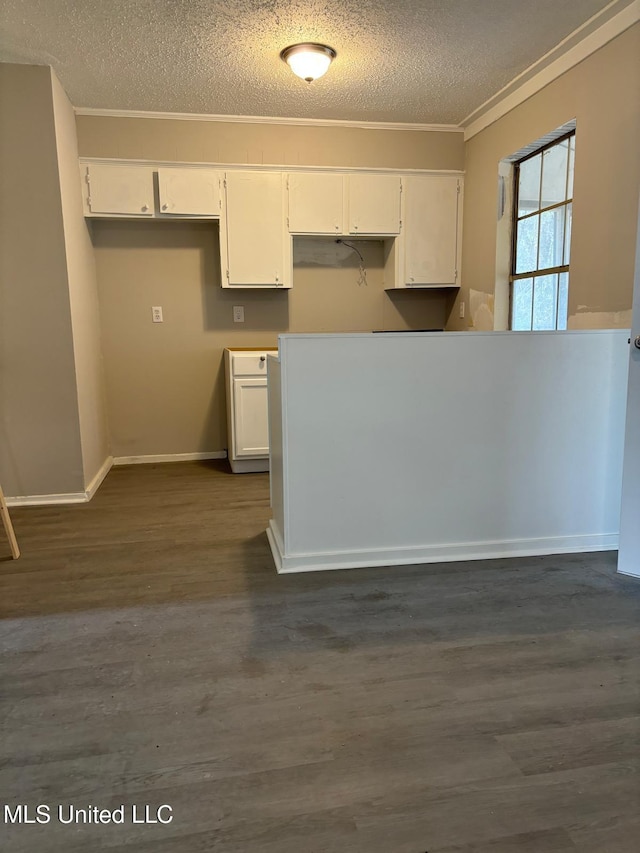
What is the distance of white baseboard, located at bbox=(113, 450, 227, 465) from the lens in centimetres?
458

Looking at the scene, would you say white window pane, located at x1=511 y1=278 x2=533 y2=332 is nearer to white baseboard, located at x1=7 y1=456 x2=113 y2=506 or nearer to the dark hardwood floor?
the dark hardwood floor

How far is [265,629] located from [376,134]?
3738mm

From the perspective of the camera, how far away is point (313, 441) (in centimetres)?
248

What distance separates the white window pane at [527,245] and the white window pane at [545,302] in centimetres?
15

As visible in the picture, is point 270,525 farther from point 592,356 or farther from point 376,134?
point 376,134

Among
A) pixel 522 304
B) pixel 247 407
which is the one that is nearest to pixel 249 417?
pixel 247 407

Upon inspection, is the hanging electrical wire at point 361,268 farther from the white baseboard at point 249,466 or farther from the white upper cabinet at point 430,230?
the white baseboard at point 249,466

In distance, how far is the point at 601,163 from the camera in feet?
9.77

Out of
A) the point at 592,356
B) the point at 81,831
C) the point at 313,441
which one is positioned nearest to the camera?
the point at 81,831

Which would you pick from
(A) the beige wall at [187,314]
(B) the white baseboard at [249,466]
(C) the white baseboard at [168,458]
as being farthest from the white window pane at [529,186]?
(C) the white baseboard at [168,458]

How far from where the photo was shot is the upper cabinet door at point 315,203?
429 centimetres

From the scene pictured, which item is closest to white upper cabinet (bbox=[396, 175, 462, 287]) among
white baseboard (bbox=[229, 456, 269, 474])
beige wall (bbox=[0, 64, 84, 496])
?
white baseboard (bbox=[229, 456, 269, 474])

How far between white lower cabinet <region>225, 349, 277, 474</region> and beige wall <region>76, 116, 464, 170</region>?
143 centimetres

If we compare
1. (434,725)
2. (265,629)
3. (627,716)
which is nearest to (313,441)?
(265,629)
